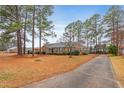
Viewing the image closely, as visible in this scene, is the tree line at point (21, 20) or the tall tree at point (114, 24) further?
the tall tree at point (114, 24)

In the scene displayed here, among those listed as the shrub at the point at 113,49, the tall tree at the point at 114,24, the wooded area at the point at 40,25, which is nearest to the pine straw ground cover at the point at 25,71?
the wooded area at the point at 40,25

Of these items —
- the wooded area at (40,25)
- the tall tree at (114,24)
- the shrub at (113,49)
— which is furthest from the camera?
the shrub at (113,49)

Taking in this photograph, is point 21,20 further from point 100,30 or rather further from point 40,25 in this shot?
point 100,30

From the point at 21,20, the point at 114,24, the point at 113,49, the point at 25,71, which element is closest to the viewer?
the point at 25,71

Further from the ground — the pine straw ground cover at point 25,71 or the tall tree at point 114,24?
the tall tree at point 114,24

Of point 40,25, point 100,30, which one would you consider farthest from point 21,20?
point 100,30

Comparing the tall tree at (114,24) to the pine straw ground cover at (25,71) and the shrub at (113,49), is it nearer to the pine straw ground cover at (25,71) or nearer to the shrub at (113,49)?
the shrub at (113,49)

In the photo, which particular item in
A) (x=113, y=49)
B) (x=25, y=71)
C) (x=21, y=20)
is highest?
(x=21, y=20)

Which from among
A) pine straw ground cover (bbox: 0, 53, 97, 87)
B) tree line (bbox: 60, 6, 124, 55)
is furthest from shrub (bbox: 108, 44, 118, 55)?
pine straw ground cover (bbox: 0, 53, 97, 87)

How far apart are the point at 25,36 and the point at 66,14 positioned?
19.6 meters

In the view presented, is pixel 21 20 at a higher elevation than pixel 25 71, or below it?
higher

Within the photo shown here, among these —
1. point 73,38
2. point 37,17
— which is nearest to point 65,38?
point 73,38
